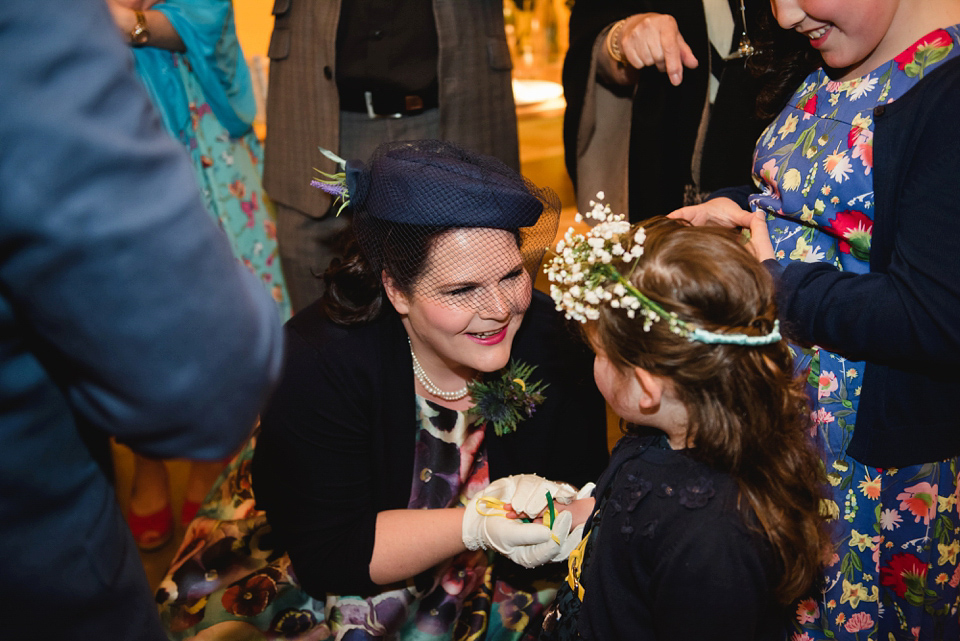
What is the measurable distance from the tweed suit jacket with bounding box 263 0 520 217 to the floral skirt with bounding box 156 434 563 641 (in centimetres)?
110

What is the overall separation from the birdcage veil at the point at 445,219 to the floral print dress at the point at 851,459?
19.5 inches

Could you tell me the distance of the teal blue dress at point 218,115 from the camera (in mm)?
2217

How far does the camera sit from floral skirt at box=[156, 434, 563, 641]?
1.62 metres

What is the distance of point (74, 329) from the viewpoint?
1.90ft

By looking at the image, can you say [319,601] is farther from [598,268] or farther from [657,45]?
[657,45]

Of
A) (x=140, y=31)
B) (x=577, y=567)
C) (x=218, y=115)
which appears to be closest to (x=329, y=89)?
(x=218, y=115)

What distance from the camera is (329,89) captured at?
7.47 feet

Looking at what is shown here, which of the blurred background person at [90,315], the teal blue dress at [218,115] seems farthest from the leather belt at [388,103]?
the blurred background person at [90,315]

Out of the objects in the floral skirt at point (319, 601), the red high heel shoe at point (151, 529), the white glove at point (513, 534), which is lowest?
the red high heel shoe at point (151, 529)

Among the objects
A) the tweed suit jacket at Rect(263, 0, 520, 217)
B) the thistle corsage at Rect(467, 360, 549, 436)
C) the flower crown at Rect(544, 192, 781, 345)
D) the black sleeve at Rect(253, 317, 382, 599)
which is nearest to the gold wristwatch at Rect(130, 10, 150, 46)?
the tweed suit jacket at Rect(263, 0, 520, 217)

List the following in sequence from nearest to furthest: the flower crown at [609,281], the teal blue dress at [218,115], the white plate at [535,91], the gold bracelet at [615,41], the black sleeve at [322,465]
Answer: the flower crown at [609,281]
the black sleeve at [322,465]
the gold bracelet at [615,41]
the teal blue dress at [218,115]
the white plate at [535,91]

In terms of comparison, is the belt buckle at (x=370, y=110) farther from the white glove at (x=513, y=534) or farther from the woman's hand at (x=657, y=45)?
the white glove at (x=513, y=534)

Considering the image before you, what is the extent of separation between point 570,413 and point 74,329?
4.25 ft

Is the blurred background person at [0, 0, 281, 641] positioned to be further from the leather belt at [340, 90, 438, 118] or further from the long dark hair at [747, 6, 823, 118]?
the leather belt at [340, 90, 438, 118]
